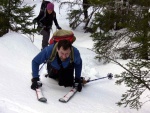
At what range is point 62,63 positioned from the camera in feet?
16.5

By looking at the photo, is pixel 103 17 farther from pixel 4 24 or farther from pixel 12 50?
pixel 12 50

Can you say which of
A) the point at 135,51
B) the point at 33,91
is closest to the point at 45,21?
the point at 135,51

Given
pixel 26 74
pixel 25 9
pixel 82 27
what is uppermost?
pixel 25 9

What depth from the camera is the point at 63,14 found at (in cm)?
2100

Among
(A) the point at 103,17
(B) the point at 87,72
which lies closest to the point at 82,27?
(A) the point at 103,17

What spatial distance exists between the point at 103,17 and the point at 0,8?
11.9 feet

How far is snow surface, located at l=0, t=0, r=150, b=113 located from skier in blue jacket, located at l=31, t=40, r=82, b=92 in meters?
0.16

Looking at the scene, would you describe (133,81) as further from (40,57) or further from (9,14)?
(9,14)

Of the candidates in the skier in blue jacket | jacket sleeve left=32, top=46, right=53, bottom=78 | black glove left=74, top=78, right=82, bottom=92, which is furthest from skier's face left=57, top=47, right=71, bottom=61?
black glove left=74, top=78, right=82, bottom=92

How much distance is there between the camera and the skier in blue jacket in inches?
180

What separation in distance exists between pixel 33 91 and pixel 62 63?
78 centimetres

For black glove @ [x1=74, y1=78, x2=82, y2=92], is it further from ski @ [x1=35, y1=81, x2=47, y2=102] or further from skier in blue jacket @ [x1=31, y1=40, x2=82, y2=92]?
ski @ [x1=35, y1=81, x2=47, y2=102]

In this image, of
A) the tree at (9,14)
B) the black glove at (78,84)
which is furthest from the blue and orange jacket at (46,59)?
the tree at (9,14)

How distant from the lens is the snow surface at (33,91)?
157 inches
